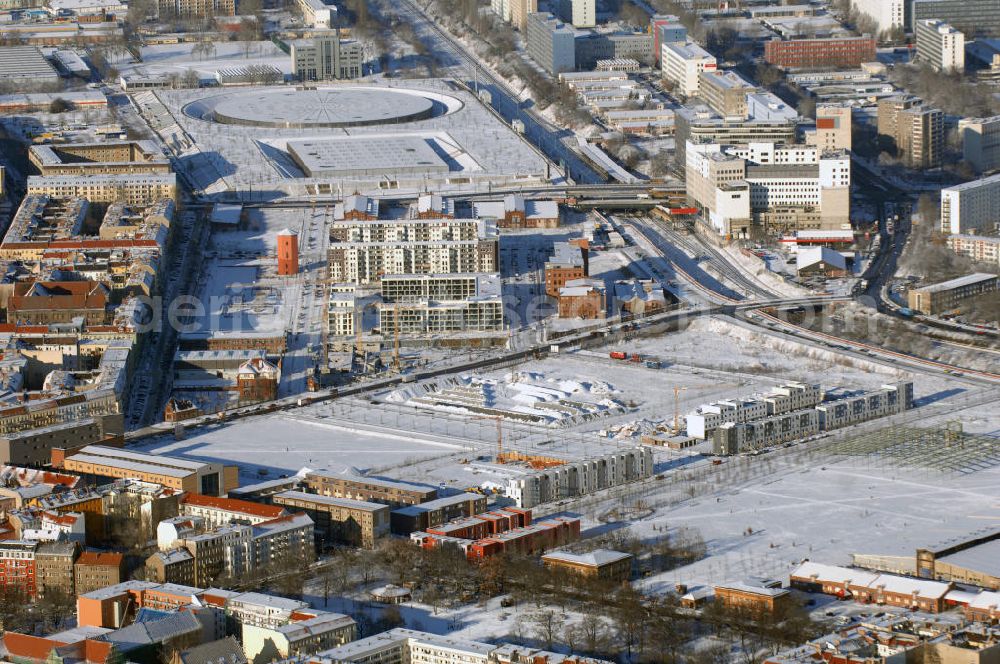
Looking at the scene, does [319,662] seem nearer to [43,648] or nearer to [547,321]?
[43,648]

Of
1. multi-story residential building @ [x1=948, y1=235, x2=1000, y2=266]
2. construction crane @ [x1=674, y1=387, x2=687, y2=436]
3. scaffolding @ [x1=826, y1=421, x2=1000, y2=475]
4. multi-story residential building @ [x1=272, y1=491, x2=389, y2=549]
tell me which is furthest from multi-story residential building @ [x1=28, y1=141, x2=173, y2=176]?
multi-story residential building @ [x1=272, y1=491, x2=389, y2=549]

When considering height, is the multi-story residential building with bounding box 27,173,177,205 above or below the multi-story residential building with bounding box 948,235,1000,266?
above

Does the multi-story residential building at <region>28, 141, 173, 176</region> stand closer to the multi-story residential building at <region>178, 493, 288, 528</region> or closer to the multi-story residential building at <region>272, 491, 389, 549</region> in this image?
the multi-story residential building at <region>178, 493, 288, 528</region>

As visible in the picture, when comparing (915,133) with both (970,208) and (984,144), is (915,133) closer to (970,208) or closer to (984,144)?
(984,144)

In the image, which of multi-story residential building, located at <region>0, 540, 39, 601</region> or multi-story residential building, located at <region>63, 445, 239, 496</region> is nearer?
multi-story residential building, located at <region>0, 540, 39, 601</region>

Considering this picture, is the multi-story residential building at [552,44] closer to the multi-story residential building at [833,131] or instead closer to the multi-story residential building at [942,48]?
the multi-story residential building at [942,48]

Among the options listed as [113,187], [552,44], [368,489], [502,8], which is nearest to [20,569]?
[368,489]

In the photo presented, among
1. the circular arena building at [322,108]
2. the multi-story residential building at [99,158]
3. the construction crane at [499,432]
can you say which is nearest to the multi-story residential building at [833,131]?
the circular arena building at [322,108]
